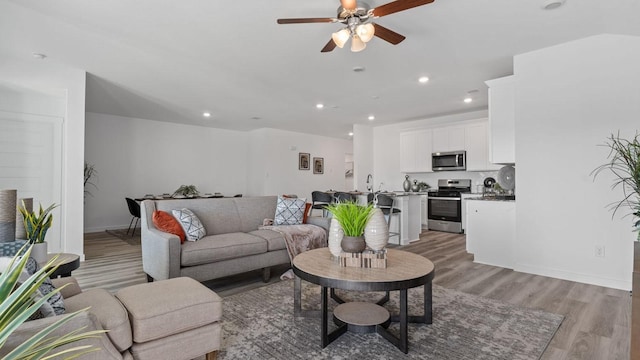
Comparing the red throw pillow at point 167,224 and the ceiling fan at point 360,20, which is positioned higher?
the ceiling fan at point 360,20

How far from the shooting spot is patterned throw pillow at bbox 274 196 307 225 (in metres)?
4.12

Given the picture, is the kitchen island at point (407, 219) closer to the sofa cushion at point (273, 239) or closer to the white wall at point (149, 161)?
the sofa cushion at point (273, 239)

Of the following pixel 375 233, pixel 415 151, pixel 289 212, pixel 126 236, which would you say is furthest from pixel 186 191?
pixel 375 233

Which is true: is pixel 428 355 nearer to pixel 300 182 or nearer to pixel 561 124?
pixel 561 124

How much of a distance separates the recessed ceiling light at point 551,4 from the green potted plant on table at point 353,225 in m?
2.27

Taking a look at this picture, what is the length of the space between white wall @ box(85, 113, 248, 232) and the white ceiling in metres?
1.29

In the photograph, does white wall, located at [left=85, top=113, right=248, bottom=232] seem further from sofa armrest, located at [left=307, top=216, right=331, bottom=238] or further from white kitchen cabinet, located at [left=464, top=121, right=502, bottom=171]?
white kitchen cabinet, located at [left=464, top=121, right=502, bottom=171]

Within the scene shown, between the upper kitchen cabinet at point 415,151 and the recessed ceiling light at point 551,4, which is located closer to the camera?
the recessed ceiling light at point 551,4

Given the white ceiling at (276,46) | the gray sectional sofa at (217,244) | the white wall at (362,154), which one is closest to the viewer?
the white ceiling at (276,46)

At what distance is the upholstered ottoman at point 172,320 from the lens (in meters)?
1.64

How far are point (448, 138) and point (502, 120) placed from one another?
2781mm

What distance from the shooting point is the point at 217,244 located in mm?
3160

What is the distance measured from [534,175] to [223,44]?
3.83 m

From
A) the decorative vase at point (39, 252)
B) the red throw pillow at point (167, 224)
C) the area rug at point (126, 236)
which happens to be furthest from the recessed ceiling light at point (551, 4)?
the area rug at point (126, 236)
